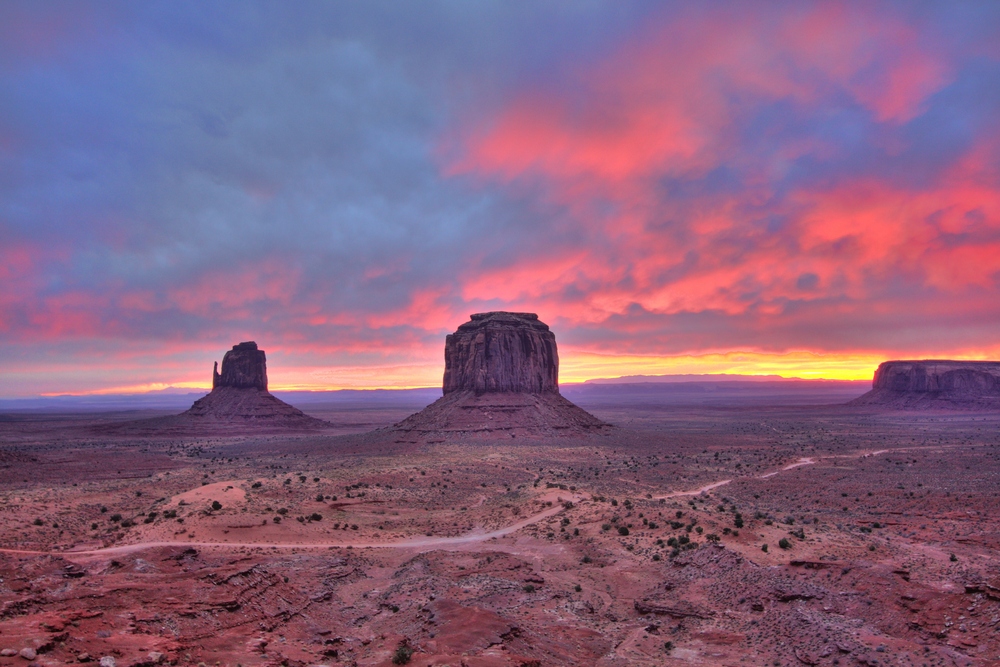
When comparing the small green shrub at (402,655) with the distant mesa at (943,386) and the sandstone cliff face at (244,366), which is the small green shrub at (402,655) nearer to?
the sandstone cliff face at (244,366)

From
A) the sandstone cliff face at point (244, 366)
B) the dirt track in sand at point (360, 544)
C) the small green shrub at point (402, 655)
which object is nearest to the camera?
the small green shrub at point (402, 655)

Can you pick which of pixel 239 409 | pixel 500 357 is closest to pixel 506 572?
pixel 500 357

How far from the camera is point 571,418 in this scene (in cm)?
8119

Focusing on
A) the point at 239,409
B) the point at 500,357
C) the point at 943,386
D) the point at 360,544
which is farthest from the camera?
the point at 943,386

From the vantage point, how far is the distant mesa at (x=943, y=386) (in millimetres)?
137125

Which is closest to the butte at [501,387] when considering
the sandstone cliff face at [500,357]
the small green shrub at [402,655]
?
the sandstone cliff face at [500,357]

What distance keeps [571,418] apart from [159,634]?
227 feet

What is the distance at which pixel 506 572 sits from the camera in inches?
849

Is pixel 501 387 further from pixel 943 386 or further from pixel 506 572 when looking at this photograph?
pixel 943 386

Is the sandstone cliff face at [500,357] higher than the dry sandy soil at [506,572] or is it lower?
higher

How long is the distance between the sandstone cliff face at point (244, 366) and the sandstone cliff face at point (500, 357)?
51270mm

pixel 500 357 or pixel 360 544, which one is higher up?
pixel 500 357

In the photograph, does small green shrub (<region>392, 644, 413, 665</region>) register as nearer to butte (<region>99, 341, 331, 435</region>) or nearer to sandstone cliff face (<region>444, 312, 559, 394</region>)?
sandstone cliff face (<region>444, 312, 559, 394</region>)

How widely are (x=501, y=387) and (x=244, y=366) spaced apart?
64.0m
